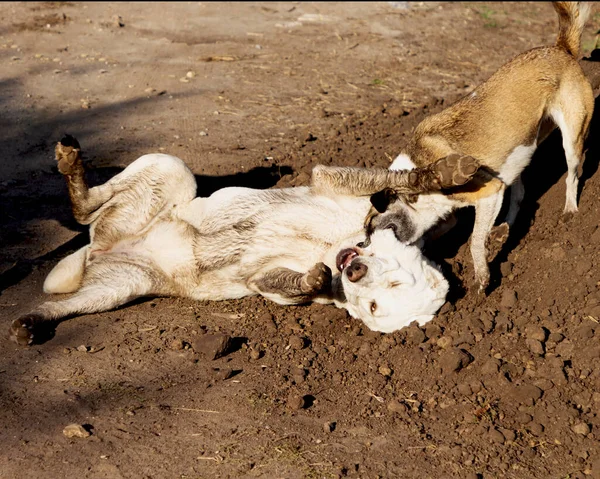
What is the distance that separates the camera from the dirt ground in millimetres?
4418

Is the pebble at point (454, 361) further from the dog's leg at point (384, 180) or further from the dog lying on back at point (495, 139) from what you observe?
the dog's leg at point (384, 180)

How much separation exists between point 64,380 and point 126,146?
3719 millimetres

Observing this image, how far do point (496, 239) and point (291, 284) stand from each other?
172 centimetres

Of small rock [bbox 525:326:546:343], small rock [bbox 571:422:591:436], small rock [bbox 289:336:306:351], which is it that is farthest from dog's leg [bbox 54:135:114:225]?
small rock [bbox 571:422:591:436]

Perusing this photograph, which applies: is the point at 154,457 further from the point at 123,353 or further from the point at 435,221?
the point at 435,221

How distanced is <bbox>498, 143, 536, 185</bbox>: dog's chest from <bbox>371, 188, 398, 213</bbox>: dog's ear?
89 cm

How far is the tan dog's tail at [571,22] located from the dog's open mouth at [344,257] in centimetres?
261

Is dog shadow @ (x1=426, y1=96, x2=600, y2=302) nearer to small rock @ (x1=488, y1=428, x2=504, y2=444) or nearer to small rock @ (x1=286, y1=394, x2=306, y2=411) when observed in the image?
small rock @ (x1=488, y1=428, x2=504, y2=444)

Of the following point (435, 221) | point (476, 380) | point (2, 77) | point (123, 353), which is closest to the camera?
point (476, 380)

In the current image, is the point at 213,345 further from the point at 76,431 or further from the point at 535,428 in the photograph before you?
the point at 535,428

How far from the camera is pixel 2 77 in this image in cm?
961

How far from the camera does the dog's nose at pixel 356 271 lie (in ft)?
17.1

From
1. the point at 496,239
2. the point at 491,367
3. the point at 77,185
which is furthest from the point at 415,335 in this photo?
the point at 77,185

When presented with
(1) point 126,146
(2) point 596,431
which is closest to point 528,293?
(2) point 596,431
